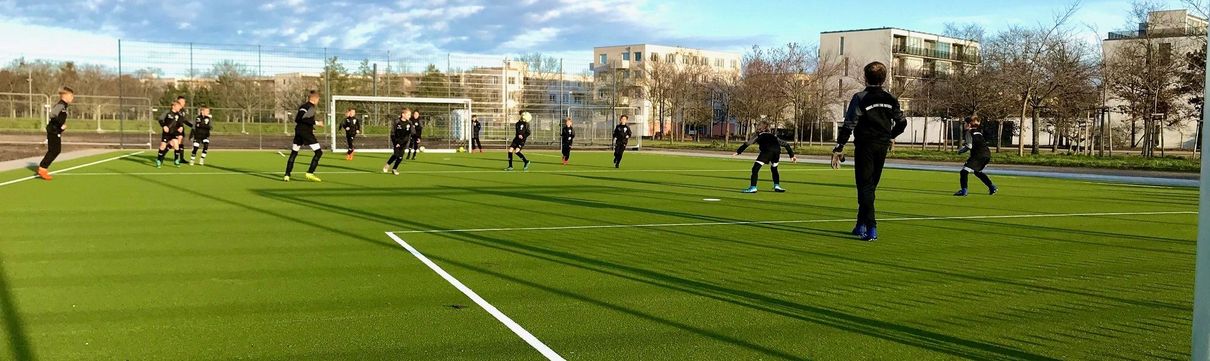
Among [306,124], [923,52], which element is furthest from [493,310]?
[923,52]

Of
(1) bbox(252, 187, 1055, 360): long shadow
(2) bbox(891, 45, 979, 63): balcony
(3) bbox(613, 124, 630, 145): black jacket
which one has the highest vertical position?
(2) bbox(891, 45, 979, 63): balcony

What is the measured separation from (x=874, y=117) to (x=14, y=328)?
789 cm

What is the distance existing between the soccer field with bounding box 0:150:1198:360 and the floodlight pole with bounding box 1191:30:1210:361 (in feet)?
5.27

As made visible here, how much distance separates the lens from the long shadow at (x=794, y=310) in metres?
4.69

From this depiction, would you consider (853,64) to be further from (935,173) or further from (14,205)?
(14,205)

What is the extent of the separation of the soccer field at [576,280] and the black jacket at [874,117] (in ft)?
3.97

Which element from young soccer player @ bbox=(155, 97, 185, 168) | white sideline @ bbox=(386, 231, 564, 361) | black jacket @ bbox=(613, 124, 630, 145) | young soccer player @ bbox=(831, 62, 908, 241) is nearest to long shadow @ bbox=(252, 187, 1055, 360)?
white sideline @ bbox=(386, 231, 564, 361)

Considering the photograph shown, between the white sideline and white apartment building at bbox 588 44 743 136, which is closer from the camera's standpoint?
the white sideline

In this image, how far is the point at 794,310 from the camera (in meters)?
5.62

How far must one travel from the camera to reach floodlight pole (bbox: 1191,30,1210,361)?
274cm

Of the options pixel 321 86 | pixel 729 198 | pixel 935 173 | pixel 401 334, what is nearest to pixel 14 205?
pixel 401 334

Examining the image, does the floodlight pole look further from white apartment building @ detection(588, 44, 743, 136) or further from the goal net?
white apartment building @ detection(588, 44, 743, 136)

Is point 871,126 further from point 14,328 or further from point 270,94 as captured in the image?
point 270,94

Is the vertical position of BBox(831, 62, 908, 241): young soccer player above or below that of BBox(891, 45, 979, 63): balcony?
below
